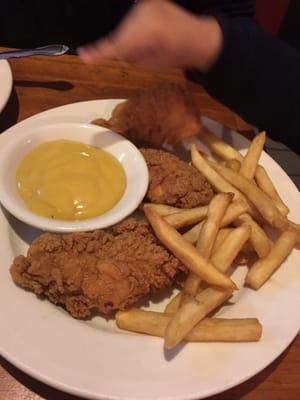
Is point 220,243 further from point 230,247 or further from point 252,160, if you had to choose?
point 252,160

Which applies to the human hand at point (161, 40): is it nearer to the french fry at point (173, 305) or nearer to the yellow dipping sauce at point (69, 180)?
the yellow dipping sauce at point (69, 180)

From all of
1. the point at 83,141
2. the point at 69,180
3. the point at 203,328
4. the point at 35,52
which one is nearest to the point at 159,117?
the point at 83,141

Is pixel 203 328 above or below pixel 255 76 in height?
below

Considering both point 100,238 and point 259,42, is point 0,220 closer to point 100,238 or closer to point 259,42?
point 100,238

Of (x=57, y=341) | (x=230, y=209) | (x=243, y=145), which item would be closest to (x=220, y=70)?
(x=243, y=145)

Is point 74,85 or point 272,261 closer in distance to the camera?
point 272,261

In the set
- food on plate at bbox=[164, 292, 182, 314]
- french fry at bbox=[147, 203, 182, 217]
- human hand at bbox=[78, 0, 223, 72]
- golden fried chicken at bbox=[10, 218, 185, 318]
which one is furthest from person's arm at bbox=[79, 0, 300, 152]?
food on plate at bbox=[164, 292, 182, 314]

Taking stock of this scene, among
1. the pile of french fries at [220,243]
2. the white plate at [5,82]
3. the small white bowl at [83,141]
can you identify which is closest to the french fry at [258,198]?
the pile of french fries at [220,243]
